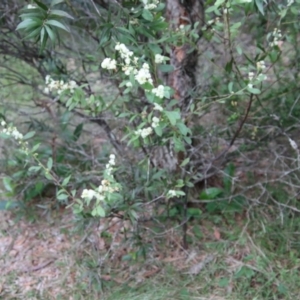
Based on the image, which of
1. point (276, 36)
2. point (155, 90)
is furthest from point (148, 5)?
point (276, 36)

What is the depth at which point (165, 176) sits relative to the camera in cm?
245

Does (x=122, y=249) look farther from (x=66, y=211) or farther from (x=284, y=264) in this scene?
(x=284, y=264)

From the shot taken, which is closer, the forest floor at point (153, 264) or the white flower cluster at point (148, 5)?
the white flower cluster at point (148, 5)

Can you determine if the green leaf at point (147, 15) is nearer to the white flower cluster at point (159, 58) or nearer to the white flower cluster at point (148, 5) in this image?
the white flower cluster at point (148, 5)

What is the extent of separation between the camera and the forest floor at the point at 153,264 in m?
2.49

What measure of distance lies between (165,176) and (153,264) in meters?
0.53

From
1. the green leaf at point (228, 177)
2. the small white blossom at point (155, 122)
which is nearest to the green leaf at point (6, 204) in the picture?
the green leaf at point (228, 177)

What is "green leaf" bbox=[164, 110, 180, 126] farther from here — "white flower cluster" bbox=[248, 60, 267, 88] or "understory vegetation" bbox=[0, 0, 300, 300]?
"white flower cluster" bbox=[248, 60, 267, 88]

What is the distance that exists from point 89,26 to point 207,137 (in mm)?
952

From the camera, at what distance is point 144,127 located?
217 cm

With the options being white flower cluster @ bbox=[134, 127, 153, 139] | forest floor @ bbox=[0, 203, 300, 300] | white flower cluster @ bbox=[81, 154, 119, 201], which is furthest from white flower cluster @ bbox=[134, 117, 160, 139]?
forest floor @ bbox=[0, 203, 300, 300]

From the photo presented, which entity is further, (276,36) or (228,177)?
(228,177)

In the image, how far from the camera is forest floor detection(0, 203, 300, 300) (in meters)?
2.49

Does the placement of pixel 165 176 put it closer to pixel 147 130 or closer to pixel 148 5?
pixel 147 130
